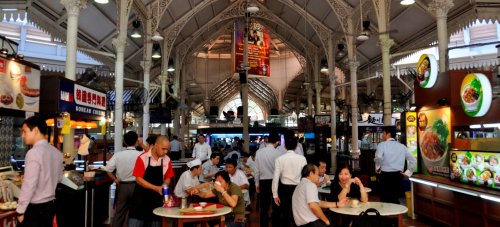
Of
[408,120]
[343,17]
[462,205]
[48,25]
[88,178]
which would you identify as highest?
[343,17]

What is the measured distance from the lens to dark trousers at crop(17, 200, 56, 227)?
145 inches

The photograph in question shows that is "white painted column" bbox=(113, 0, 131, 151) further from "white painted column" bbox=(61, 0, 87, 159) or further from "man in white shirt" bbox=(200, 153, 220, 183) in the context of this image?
"man in white shirt" bbox=(200, 153, 220, 183)

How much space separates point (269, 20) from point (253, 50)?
9.56 ft

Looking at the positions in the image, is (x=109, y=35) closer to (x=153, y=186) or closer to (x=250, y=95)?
(x=153, y=186)

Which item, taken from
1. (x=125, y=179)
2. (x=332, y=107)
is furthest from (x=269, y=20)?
(x=125, y=179)

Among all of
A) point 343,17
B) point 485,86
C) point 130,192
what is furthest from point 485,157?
point 343,17

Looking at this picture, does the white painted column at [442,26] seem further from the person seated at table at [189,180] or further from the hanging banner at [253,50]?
the hanging banner at [253,50]

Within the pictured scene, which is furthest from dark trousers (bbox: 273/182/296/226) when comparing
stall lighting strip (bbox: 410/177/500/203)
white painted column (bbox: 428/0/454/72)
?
white painted column (bbox: 428/0/454/72)

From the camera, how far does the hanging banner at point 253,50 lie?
73.5ft

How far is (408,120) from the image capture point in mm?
9523

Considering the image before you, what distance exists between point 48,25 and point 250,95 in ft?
120

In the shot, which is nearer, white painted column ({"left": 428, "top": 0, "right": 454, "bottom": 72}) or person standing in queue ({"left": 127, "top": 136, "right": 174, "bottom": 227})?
person standing in queue ({"left": 127, "top": 136, "right": 174, "bottom": 227})

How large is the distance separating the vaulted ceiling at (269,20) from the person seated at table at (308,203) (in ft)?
27.5

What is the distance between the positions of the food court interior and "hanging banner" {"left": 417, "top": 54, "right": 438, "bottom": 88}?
0.03 metres
